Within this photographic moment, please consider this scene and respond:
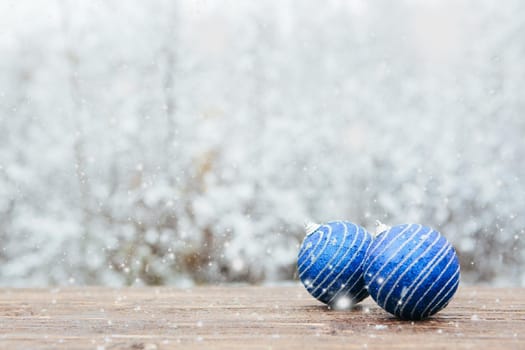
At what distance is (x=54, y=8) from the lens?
232 cm

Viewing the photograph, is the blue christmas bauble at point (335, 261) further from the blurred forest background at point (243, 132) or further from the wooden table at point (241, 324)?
the blurred forest background at point (243, 132)

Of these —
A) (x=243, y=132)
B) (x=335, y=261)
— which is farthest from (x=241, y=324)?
(x=243, y=132)

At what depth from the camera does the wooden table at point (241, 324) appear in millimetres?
910

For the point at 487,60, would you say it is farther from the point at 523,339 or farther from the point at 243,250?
the point at 523,339

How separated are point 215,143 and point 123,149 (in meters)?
0.34

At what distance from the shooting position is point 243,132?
2.30 metres

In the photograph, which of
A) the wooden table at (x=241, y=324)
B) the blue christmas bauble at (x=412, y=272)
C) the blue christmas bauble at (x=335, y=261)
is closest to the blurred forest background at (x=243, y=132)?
the wooden table at (x=241, y=324)

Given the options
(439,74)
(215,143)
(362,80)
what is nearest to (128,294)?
(215,143)

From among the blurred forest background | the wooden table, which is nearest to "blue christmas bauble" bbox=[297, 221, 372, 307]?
the wooden table

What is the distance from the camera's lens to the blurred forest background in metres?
2.22

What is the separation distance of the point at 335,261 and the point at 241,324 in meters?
0.23

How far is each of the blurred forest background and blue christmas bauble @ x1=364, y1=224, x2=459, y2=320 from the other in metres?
1.14

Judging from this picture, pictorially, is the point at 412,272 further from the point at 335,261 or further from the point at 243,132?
the point at 243,132

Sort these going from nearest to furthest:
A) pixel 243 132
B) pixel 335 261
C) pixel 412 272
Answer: pixel 412 272 → pixel 335 261 → pixel 243 132
